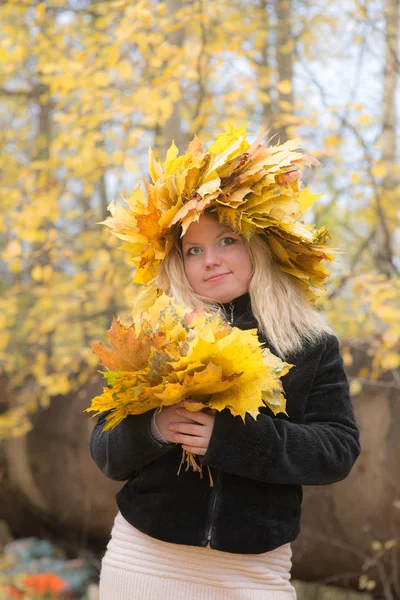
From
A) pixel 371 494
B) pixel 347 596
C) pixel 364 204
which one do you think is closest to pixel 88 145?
pixel 364 204

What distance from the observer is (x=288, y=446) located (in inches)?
72.2

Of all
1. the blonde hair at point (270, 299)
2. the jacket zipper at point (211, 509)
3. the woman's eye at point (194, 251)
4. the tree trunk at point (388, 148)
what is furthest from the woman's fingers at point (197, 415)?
the tree trunk at point (388, 148)

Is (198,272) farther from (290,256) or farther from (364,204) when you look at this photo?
(364,204)

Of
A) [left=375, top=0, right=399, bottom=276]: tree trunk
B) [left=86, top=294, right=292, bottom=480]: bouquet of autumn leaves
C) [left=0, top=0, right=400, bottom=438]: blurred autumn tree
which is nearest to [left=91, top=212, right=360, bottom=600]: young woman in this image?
[left=86, top=294, right=292, bottom=480]: bouquet of autumn leaves

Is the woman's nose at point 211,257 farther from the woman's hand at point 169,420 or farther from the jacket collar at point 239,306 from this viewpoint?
the woman's hand at point 169,420

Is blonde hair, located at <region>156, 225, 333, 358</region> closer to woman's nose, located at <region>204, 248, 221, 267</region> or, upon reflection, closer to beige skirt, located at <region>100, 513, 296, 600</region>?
woman's nose, located at <region>204, 248, 221, 267</region>

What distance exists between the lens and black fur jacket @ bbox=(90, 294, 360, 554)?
5.93 ft

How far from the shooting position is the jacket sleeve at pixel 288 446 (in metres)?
1.79

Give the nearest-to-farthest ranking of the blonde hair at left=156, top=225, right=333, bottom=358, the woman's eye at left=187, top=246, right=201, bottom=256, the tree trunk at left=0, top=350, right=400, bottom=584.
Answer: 1. the blonde hair at left=156, top=225, right=333, bottom=358
2. the woman's eye at left=187, top=246, right=201, bottom=256
3. the tree trunk at left=0, top=350, right=400, bottom=584

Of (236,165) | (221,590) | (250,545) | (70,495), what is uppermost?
(236,165)

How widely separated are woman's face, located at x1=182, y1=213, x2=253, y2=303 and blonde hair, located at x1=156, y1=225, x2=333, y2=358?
2cm

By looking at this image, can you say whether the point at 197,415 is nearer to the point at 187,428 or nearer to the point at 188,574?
the point at 187,428

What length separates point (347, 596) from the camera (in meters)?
4.81

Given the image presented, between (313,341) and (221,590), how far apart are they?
0.71 meters
